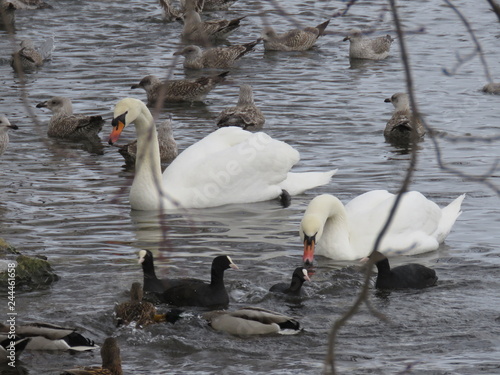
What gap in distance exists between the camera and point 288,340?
758 cm

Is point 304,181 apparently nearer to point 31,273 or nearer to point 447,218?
point 447,218

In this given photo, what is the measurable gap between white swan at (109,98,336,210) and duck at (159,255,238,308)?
3.14 m

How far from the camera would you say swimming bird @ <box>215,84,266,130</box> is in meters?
15.5

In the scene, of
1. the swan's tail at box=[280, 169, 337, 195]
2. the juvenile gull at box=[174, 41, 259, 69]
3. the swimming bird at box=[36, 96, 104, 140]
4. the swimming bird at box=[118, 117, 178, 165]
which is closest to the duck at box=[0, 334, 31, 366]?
the swan's tail at box=[280, 169, 337, 195]

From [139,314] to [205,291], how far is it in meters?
0.83

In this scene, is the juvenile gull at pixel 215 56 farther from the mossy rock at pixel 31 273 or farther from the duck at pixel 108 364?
the duck at pixel 108 364

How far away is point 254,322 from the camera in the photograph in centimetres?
768

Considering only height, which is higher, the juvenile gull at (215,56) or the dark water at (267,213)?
the dark water at (267,213)

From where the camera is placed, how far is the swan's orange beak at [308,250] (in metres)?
9.26

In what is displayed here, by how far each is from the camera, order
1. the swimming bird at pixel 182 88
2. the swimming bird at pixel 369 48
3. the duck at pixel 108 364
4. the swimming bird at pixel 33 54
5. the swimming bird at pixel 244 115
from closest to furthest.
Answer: the duck at pixel 108 364 < the swimming bird at pixel 244 115 < the swimming bird at pixel 182 88 < the swimming bird at pixel 33 54 < the swimming bird at pixel 369 48

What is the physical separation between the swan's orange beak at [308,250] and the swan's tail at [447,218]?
5.24 feet

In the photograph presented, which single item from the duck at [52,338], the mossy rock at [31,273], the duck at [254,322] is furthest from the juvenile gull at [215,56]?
the duck at [52,338]

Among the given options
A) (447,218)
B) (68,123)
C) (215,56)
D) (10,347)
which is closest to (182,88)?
(68,123)

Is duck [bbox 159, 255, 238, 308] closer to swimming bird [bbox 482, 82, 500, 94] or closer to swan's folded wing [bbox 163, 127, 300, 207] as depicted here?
swan's folded wing [bbox 163, 127, 300, 207]
